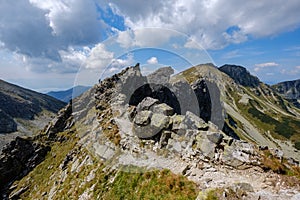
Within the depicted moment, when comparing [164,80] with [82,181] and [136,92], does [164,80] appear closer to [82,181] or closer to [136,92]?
[136,92]

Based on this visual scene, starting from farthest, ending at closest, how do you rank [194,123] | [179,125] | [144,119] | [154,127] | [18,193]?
[18,193] → [144,119] → [154,127] → [179,125] → [194,123]

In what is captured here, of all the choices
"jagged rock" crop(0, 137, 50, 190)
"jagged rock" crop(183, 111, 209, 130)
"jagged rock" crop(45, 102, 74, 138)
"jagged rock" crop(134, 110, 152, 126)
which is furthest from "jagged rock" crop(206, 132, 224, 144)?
"jagged rock" crop(45, 102, 74, 138)

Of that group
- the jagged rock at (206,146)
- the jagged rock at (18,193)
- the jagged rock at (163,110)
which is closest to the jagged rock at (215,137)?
the jagged rock at (206,146)

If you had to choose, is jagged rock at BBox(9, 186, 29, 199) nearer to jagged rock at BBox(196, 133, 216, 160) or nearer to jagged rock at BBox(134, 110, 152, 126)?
jagged rock at BBox(134, 110, 152, 126)

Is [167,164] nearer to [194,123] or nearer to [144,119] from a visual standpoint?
[194,123]

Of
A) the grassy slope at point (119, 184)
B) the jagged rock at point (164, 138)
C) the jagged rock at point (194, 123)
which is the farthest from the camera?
the jagged rock at point (164, 138)

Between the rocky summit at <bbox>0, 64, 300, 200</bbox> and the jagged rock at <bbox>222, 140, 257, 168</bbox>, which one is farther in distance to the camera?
the jagged rock at <bbox>222, 140, 257, 168</bbox>

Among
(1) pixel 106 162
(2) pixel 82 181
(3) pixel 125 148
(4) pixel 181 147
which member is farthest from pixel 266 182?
(2) pixel 82 181

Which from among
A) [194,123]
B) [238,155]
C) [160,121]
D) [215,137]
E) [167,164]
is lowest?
[167,164]

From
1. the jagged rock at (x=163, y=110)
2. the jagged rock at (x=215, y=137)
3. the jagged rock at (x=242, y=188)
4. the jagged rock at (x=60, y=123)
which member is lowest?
the jagged rock at (x=60, y=123)

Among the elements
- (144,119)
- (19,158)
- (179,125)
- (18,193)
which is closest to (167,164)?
(179,125)

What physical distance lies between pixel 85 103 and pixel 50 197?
35.8m

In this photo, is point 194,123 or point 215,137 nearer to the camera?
point 215,137

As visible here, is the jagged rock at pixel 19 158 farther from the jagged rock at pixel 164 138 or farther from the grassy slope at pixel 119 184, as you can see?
the jagged rock at pixel 164 138
